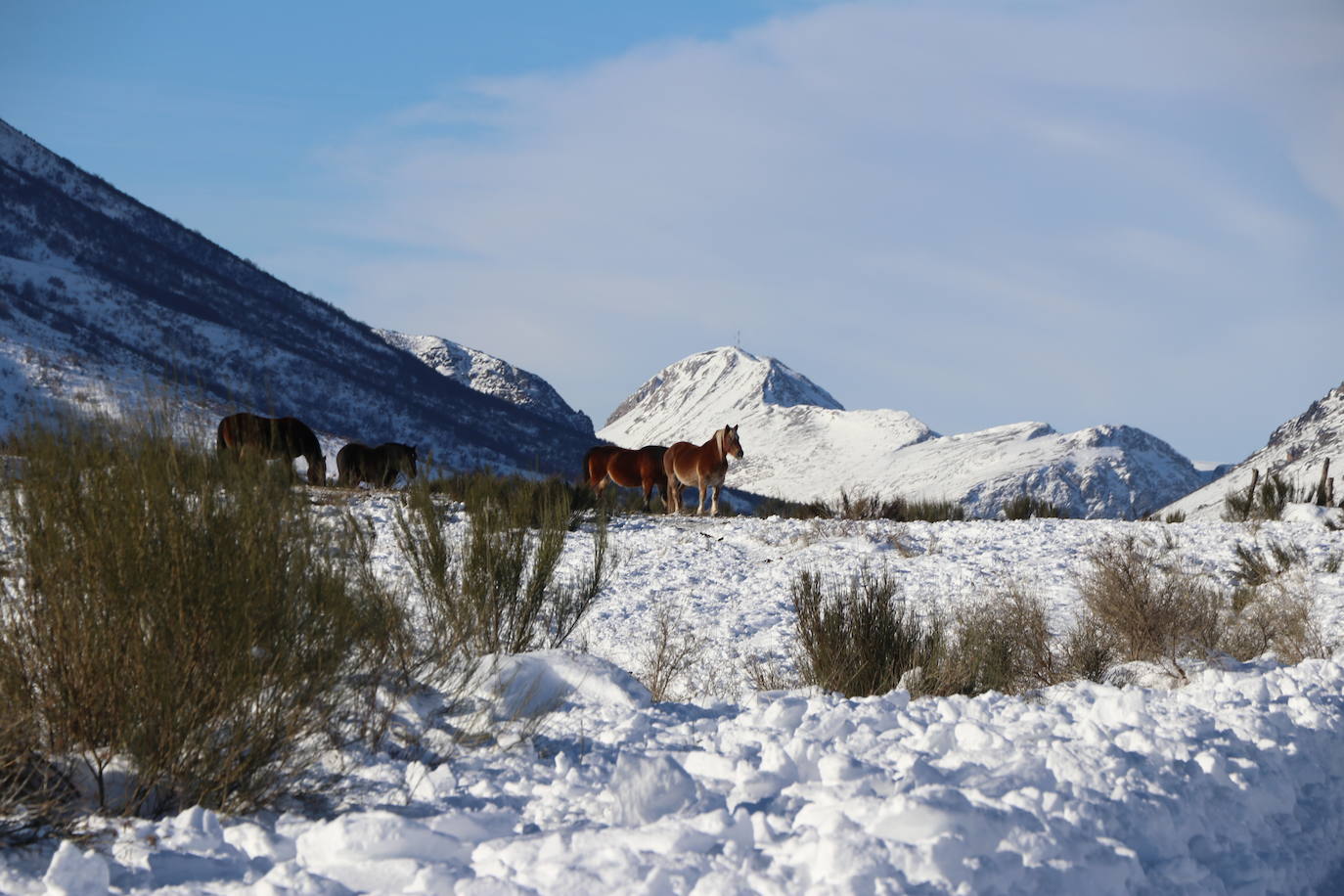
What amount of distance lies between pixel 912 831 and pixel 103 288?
77519 millimetres

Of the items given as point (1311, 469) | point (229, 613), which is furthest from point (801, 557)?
point (1311, 469)

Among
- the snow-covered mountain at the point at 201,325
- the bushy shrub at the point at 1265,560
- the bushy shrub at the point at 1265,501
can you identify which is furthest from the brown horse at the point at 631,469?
the snow-covered mountain at the point at 201,325

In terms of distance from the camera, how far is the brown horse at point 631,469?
1834 centimetres

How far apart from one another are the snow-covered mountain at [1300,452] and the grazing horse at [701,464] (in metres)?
46.6

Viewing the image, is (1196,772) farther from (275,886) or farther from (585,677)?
(275,886)

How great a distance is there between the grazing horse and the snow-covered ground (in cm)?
1030

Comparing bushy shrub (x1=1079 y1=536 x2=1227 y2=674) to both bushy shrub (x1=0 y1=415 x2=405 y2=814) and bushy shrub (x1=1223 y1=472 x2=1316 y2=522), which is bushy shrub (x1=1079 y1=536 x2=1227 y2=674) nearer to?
bushy shrub (x1=0 y1=415 x2=405 y2=814)

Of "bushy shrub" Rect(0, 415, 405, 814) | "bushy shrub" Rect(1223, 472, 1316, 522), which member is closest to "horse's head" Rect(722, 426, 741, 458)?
"bushy shrub" Rect(1223, 472, 1316, 522)

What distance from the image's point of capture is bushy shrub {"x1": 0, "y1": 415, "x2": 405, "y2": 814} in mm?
3725

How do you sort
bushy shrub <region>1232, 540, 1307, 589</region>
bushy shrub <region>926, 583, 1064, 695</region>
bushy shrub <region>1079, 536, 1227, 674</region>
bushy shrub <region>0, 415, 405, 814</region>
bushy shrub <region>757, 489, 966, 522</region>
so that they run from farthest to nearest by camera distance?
bushy shrub <region>757, 489, 966, 522</region>
bushy shrub <region>1232, 540, 1307, 589</region>
bushy shrub <region>1079, 536, 1227, 674</region>
bushy shrub <region>926, 583, 1064, 695</region>
bushy shrub <region>0, 415, 405, 814</region>

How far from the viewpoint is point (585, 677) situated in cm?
556

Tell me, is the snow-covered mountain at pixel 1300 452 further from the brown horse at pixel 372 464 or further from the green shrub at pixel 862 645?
the green shrub at pixel 862 645

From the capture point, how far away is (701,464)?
16844 mm

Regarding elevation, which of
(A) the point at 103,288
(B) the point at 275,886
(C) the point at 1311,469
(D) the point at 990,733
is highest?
(A) the point at 103,288
